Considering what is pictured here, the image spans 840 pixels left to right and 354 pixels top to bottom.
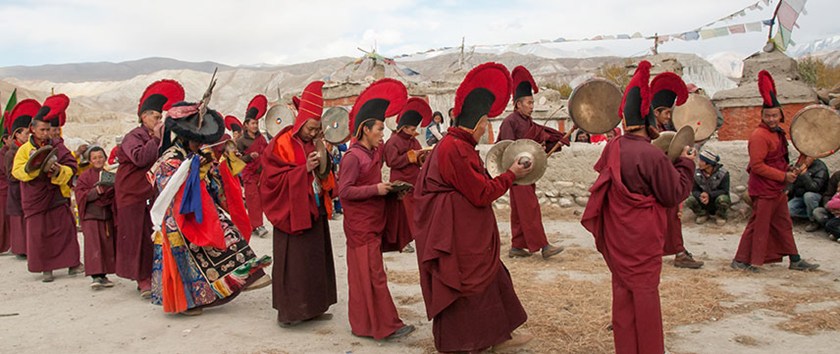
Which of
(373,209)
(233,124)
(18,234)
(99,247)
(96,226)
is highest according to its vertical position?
(233,124)

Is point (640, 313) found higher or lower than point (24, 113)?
lower

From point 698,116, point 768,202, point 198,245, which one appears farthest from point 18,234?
point 768,202

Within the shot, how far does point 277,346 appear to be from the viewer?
4.90m

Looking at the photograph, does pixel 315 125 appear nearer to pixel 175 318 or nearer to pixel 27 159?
pixel 175 318

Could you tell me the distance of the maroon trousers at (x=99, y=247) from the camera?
6.98 metres

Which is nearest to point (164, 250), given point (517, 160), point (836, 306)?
point (517, 160)

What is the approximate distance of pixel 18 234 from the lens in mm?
9305

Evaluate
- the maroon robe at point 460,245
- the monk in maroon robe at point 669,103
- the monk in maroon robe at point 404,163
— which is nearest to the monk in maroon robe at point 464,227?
the maroon robe at point 460,245

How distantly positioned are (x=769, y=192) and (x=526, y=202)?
2473 millimetres

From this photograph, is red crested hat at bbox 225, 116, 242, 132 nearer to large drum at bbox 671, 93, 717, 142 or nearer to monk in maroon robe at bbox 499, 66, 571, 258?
monk in maroon robe at bbox 499, 66, 571, 258

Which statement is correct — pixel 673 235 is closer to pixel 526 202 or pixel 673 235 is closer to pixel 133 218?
pixel 526 202

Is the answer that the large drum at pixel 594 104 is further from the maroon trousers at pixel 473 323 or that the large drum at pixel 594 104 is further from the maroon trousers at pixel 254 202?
the maroon trousers at pixel 254 202

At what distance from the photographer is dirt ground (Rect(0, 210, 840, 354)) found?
15.7 feet

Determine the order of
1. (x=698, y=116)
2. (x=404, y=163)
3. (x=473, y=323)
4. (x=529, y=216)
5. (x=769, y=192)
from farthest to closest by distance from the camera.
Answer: (x=404, y=163), (x=529, y=216), (x=769, y=192), (x=698, y=116), (x=473, y=323)
